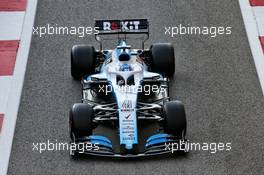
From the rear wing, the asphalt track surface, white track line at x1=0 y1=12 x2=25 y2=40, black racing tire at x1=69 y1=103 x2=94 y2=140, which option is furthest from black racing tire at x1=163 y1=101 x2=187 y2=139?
white track line at x1=0 y1=12 x2=25 y2=40

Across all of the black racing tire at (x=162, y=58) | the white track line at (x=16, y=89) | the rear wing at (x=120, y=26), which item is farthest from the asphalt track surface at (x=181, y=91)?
the rear wing at (x=120, y=26)

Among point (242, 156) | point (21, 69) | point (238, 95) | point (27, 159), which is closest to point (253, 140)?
point (242, 156)

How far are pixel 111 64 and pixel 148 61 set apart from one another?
A: 0.86 metres

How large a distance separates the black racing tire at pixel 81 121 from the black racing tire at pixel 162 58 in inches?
75.7

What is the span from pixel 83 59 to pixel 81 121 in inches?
74.4

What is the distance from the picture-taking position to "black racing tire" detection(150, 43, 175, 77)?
12086 millimetres

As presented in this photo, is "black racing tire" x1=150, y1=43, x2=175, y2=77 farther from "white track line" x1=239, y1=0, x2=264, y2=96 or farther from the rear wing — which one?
"white track line" x1=239, y1=0, x2=264, y2=96

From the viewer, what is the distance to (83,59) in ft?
39.6

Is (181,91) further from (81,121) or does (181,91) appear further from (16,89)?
(16,89)

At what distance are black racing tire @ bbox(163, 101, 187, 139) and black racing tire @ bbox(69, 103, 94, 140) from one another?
92 cm

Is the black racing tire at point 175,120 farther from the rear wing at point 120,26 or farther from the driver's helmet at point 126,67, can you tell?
the rear wing at point 120,26

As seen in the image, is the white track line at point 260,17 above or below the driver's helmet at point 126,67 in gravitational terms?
above

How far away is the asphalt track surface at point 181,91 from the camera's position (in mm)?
10445

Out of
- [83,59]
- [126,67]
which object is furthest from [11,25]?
[126,67]
